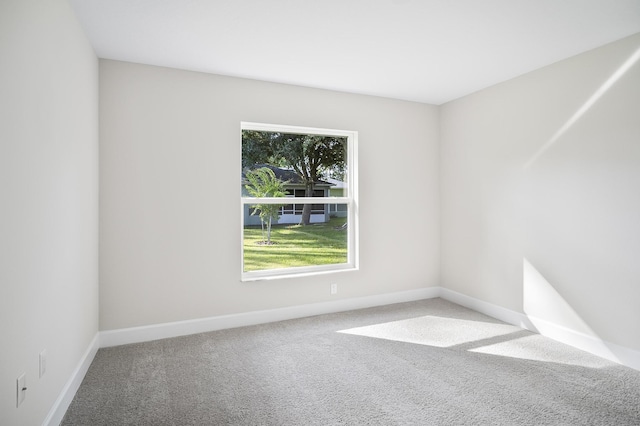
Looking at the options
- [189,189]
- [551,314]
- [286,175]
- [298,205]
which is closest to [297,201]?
[298,205]

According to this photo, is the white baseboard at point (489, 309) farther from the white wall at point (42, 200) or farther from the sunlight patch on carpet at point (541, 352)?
the white wall at point (42, 200)

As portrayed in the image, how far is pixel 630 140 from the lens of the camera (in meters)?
2.68

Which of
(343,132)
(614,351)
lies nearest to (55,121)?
(343,132)

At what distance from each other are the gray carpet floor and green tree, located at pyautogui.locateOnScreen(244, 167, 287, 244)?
112 cm

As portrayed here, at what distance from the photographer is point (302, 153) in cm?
397

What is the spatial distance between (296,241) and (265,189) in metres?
0.68

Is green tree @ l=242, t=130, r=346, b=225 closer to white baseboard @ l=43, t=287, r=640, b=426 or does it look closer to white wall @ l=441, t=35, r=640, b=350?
white baseboard @ l=43, t=287, r=640, b=426

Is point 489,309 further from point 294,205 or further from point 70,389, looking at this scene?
point 70,389

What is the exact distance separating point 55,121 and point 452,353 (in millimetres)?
3221

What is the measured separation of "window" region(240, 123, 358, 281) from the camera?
372 cm

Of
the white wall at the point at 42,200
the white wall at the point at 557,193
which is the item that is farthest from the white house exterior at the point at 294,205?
the white wall at the point at 557,193

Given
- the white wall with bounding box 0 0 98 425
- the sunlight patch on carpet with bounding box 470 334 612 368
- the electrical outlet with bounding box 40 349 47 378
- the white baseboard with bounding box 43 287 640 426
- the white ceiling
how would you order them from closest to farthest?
the white wall with bounding box 0 0 98 425, the electrical outlet with bounding box 40 349 47 378, the white ceiling, the white baseboard with bounding box 43 287 640 426, the sunlight patch on carpet with bounding box 470 334 612 368

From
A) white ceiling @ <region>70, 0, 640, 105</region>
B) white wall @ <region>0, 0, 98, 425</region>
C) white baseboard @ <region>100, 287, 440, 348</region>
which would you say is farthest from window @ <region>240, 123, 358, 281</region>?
white wall @ <region>0, 0, 98, 425</region>

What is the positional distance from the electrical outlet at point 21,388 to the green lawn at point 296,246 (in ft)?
7.19
